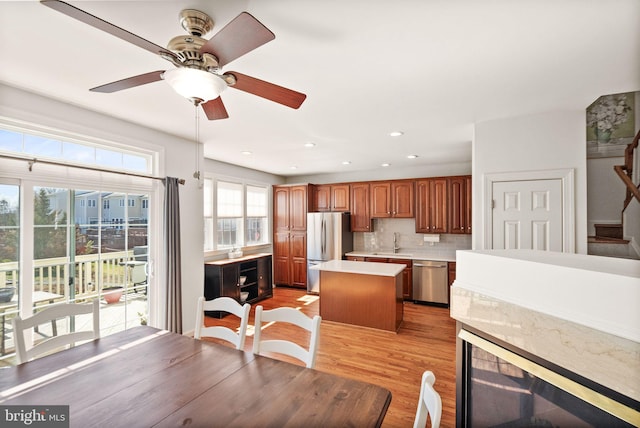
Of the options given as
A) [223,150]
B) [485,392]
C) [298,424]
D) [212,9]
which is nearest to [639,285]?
[485,392]

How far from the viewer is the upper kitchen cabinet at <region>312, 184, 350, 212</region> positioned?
6125 millimetres

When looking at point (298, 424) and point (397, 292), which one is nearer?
point (298, 424)

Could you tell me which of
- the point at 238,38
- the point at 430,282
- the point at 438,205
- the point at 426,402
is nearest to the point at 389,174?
the point at 438,205

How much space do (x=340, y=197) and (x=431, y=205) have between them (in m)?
1.83

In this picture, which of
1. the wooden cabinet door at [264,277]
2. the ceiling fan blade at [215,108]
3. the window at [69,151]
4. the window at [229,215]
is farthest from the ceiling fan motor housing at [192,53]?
the wooden cabinet door at [264,277]

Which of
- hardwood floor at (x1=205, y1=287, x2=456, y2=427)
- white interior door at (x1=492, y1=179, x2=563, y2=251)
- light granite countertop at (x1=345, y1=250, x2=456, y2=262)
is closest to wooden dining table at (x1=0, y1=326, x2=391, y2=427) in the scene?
hardwood floor at (x1=205, y1=287, x2=456, y2=427)

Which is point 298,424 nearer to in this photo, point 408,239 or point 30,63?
point 30,63

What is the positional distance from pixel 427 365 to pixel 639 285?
229cm

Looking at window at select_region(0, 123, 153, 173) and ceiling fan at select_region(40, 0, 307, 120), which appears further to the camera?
window at select_region(0, 123, 153, 173)

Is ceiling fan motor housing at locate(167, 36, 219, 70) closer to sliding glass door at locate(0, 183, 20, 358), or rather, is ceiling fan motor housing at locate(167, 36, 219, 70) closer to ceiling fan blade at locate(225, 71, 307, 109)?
ceiling fan blade at locate(225, 71, 307, 109)

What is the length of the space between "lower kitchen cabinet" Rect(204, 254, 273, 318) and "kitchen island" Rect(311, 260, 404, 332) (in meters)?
1.51

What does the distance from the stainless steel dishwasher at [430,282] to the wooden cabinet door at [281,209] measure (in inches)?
112

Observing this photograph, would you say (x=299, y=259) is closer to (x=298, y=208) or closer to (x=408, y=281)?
(x=298, y=208)

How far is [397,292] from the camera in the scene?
3896 mm
